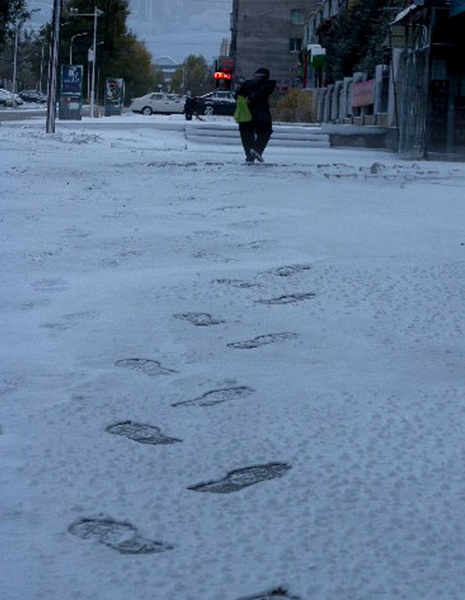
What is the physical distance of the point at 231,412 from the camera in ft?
14.4

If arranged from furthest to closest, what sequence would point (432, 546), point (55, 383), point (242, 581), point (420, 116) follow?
1. point (420, 116)
2. point (55, 383)
3. point (432, 546)
4. point (242, 581)

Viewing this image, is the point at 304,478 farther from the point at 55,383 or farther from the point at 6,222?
the point at 6,222

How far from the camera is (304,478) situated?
3668 mm

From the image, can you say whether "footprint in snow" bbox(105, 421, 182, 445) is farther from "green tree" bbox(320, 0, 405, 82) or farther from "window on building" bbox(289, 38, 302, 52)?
"window on building" bbox(289, 38, 302, 52)

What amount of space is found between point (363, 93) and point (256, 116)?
17.5 metres

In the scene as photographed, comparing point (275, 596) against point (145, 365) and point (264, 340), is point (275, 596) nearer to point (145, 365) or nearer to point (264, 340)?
point (145, 365)

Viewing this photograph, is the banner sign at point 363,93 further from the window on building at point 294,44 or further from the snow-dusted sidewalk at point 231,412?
the window on building at point 294,44

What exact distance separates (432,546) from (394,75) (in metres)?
26.5

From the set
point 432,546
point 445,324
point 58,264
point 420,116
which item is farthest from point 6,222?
point 420,116

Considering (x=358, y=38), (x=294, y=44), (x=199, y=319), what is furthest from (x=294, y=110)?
(x=294, y=44)

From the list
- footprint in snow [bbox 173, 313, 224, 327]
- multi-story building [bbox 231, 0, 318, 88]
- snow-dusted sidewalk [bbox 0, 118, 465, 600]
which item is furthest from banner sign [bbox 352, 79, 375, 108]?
multi-story building [bbox 231, 0, 318, 88]

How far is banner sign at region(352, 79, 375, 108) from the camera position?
33.8m

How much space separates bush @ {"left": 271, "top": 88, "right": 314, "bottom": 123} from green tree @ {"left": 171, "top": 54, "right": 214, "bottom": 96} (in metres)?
98.1

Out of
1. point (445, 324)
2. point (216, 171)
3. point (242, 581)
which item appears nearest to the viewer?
point (242, 581)
